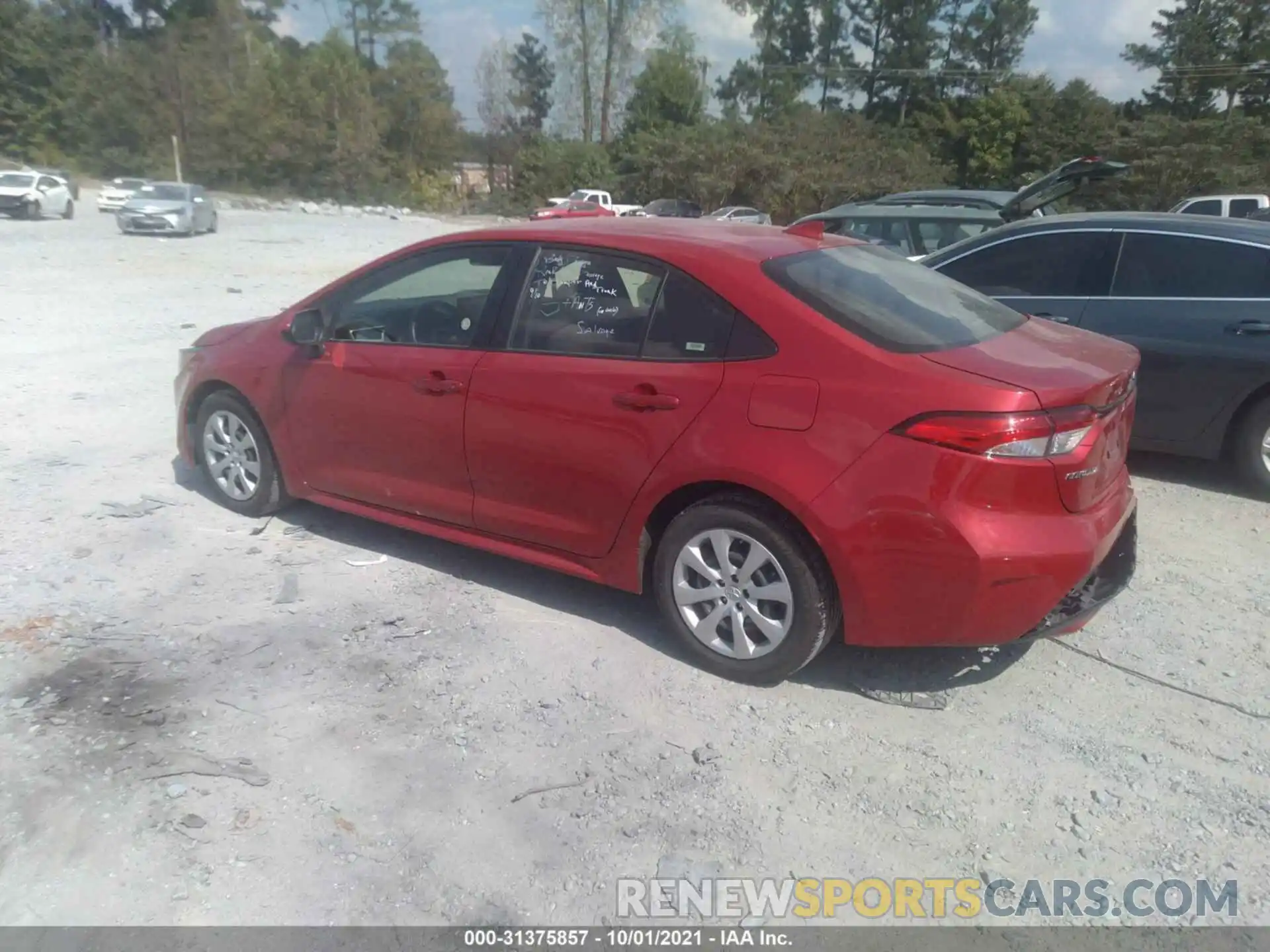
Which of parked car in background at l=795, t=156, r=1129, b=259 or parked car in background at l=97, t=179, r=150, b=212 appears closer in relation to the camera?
parked car in background at l=795, t=156, r=1129, b=259

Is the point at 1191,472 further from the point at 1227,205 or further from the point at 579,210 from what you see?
the point at 579,210

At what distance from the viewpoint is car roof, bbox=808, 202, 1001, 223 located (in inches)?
447

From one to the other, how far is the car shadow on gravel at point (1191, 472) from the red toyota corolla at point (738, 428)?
2.46 meters

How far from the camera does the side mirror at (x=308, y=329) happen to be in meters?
5.02

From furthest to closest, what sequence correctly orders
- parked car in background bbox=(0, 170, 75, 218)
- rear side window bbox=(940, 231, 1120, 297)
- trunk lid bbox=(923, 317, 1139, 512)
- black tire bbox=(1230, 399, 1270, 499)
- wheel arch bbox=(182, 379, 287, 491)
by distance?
1. parked car in background bbox=(0, 170, 75, 218)
2. rear side window bbox=(940, 231, 1120, 297)
3. black tire bbox=(1230, 399, 1270, 499)
4. wheel arch bbox=(182, 379, 287, 491)
5. trunk lid bbox=(923, 317, 1139, 512)

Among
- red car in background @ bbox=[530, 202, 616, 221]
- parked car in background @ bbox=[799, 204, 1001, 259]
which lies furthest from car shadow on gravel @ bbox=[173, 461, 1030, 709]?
red car in background @ bbox=[530, 202, 616, 221]

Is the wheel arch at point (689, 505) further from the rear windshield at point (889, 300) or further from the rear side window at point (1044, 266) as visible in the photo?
the rear side window at point (1044, 266)

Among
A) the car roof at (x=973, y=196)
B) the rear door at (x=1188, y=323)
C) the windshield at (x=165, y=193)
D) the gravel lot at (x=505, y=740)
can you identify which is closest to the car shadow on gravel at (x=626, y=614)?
the gravel lot at (x=505, y=740)

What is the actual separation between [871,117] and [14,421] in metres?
56.9

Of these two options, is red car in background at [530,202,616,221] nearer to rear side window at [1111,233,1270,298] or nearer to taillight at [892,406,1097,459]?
rear side window at [1111,233,1270,298]

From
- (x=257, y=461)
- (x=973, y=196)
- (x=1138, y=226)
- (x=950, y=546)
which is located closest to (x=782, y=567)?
(x=950, y=546)

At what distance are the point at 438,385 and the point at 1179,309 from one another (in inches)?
171

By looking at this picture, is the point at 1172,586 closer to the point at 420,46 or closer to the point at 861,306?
the point at 861,306

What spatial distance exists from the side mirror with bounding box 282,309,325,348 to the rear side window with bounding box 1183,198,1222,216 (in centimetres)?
2183
